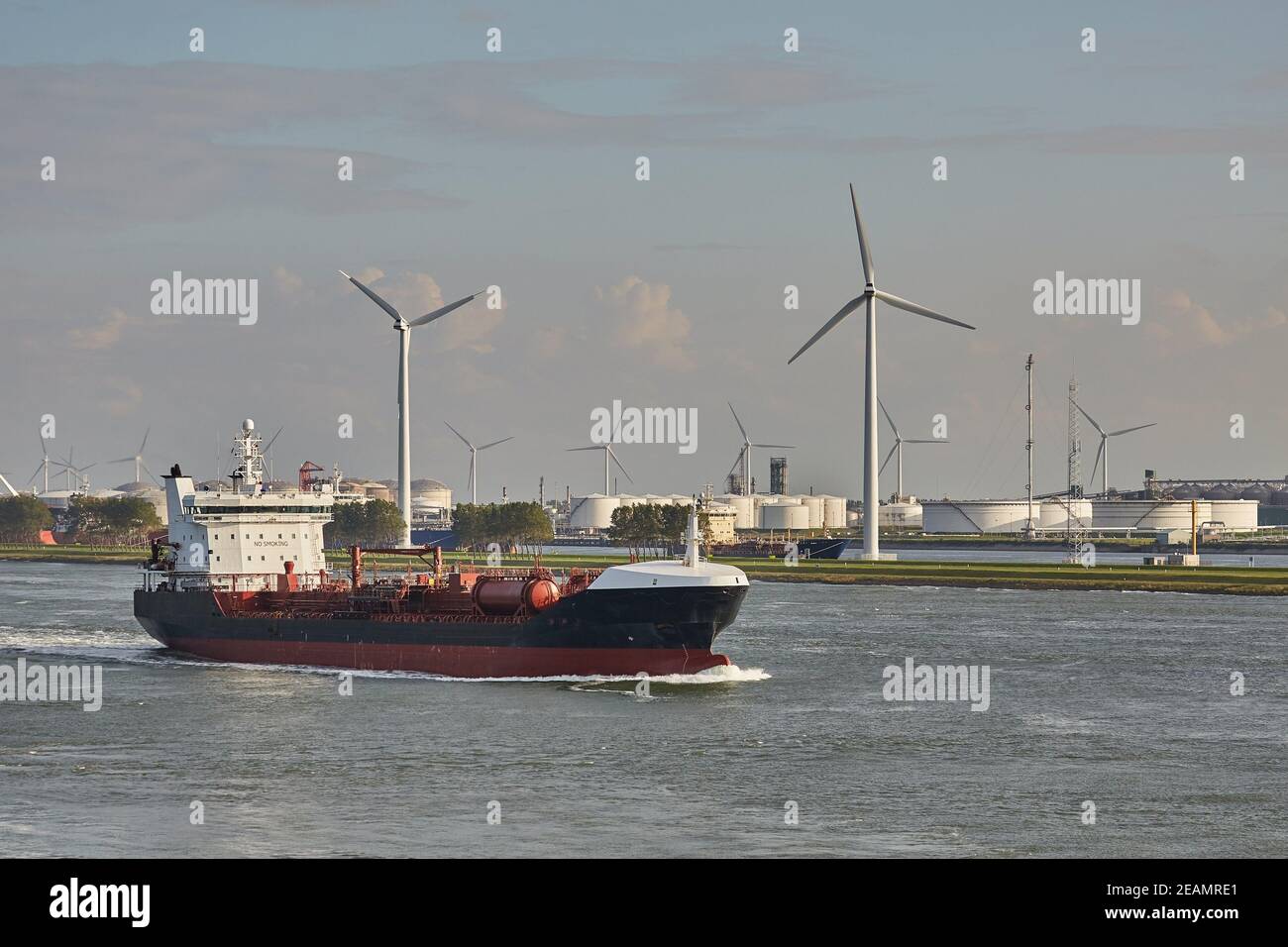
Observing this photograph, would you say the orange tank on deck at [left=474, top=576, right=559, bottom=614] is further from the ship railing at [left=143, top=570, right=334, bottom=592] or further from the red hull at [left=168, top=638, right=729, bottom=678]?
the ship railing at [left=143, top=570, right=334, bottom=592]

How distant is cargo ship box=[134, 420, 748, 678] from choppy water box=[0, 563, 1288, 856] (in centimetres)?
176

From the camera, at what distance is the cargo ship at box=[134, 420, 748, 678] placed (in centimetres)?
6606

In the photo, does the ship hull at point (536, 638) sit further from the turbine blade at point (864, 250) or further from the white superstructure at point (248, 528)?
the turbine blade at point (864, 250)

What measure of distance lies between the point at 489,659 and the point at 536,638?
8.63 ft

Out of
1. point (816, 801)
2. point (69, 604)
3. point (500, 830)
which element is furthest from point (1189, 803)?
point (69, 604)

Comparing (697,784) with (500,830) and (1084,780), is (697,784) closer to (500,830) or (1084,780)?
(500,830)

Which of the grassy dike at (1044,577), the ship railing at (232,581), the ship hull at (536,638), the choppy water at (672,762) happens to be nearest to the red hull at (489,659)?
the ship hull at (536,638)

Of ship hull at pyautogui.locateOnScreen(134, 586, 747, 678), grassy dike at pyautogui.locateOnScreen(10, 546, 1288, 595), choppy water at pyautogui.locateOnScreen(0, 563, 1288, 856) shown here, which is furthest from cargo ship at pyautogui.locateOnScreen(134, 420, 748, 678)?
grassy dike at pyautogui.locateOnScreen(10, 546, 1288, 595)

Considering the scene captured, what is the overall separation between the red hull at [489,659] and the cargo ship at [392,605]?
6 centimetres

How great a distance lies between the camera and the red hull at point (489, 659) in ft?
218

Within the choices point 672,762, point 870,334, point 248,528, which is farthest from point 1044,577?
point 672,762

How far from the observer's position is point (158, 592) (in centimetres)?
8394

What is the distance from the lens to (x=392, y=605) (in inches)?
2948
